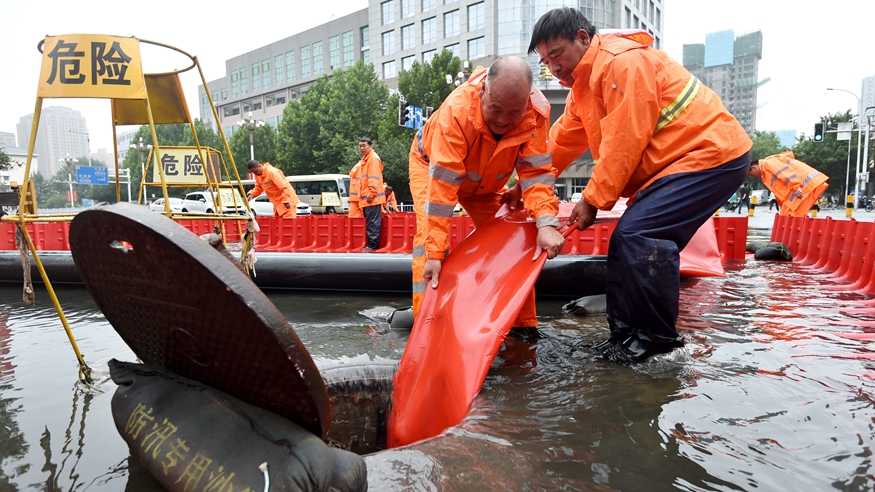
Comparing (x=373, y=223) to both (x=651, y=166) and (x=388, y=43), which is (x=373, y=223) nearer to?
(x=651, y=166)

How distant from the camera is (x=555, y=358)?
2672 mm

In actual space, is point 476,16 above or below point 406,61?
above

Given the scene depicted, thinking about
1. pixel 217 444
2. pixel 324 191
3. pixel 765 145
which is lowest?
pixel 217 444

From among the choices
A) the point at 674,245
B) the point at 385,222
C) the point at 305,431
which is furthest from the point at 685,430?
the point at 385,222

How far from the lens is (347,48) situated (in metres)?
59.5

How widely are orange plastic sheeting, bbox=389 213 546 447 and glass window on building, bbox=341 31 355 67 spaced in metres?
61.1

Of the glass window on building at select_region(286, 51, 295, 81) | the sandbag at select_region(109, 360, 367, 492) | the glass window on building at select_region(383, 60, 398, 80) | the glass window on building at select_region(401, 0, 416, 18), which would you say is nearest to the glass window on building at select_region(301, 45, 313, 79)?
the glass window on building at select_region(286, 51, 295, 81)

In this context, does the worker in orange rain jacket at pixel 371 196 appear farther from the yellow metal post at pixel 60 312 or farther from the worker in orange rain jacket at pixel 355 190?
the yellow metal post at pixel 60 312

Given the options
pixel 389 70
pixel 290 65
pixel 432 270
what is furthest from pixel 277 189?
pixel 290 65

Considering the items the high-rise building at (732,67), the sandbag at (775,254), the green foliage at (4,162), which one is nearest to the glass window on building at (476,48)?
the green foliage at (4,162)

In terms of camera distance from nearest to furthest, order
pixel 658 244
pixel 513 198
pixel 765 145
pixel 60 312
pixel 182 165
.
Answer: pixel 658 244, pixel 60 312, pixel 513 198, pixel 182 165, pixel 765 145

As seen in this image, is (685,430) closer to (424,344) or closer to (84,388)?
(424,344)

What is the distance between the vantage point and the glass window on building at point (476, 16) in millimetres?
45031

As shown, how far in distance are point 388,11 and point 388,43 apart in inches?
122
